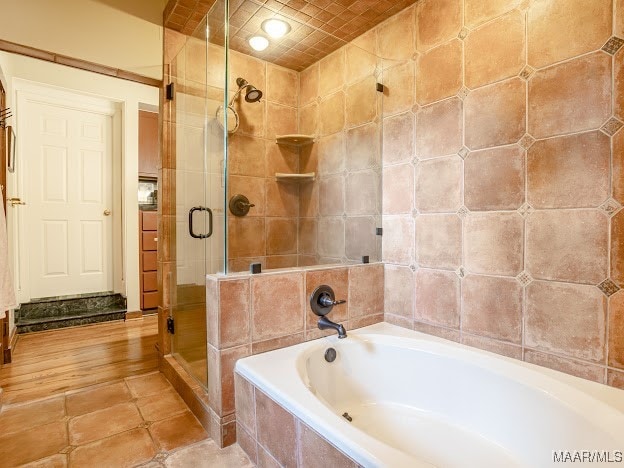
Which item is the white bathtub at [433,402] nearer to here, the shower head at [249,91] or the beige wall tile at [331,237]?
the beige wall tile at [331,237]

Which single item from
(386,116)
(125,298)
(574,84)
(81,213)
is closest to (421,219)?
(386,116)

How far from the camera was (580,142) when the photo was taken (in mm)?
1229

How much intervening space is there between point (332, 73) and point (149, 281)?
293 centimetres

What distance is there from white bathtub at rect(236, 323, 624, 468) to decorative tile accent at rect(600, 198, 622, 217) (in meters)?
0.62

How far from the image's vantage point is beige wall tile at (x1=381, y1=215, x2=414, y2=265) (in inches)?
72.6

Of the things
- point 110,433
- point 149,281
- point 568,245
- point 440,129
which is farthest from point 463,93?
point 149,281

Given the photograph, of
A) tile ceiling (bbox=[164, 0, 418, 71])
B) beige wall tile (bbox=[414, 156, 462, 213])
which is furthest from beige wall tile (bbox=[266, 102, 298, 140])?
beige wall tile (bbox=[414, 156, 462, 213])

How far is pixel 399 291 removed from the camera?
A: 1905 millimetres

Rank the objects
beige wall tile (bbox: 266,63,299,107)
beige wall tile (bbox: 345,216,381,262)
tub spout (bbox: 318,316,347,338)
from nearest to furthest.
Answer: tub spout (bbox: 318,316,347,338)
beige wall tile (bbox: 345,216,381,262)
beige wall tile (bbox: 266,63,299,107)

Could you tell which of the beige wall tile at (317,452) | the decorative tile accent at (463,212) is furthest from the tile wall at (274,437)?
the decorative tile accent at (463,212)

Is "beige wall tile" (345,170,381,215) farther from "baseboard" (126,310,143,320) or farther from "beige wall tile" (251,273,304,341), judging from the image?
"baseboard" (126,310,143,320)

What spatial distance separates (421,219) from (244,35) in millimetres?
1568

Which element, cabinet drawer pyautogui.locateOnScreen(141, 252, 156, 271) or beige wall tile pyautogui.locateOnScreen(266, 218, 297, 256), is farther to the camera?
cabinet drawer pyautogui.locateOnScreen(141, 252, 156, 271)

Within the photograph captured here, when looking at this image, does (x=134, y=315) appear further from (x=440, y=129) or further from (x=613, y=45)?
(x=613, y=45)
